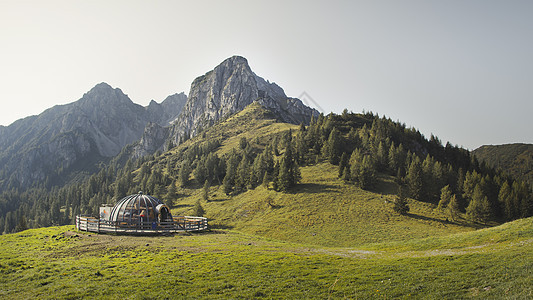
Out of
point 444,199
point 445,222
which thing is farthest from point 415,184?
point 445,222

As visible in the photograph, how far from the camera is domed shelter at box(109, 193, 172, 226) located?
4522 centimetres

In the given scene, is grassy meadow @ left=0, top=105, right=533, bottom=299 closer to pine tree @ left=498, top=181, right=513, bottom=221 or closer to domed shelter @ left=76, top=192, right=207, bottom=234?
domed shelter @ left=76, top=192, right=207, bottom=234

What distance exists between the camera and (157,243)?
106ft

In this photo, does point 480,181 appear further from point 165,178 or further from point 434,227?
point 165,178

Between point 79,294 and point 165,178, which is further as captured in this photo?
point 165,178

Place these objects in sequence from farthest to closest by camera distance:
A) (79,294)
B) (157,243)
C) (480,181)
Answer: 1. (480,181)
2. (157,243)
3. (79,294)

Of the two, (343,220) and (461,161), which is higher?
(461,161)

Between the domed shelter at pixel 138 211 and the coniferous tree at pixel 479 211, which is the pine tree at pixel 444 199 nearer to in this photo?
the coniferous tree at pixel 479 211

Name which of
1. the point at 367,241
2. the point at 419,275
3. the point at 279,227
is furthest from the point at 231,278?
the point at 279,227

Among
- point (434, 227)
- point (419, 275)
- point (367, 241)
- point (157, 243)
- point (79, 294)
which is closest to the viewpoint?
point (79, 294)

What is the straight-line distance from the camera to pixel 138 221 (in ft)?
148

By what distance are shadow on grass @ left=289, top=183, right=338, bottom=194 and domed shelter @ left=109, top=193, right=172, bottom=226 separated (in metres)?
49.5

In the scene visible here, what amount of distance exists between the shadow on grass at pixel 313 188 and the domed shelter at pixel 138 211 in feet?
163

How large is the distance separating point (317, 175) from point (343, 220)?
36.0 meters
